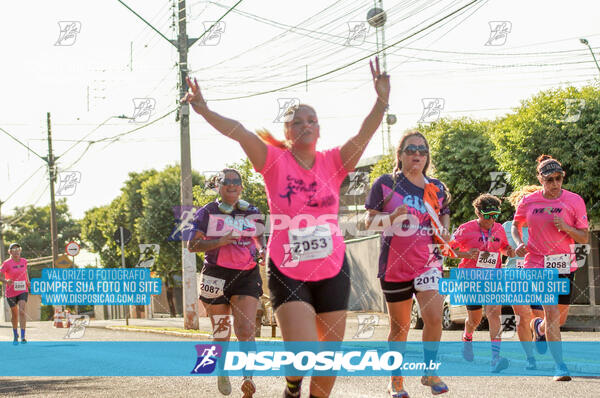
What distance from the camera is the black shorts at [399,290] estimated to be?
6.59 meters

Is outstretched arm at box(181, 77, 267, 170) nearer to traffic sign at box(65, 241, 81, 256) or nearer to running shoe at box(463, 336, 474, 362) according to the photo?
running shoe at box(463, 336, 474, 362)

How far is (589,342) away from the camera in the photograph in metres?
14.4

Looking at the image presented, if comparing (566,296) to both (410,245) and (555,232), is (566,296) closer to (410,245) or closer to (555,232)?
(555,232)

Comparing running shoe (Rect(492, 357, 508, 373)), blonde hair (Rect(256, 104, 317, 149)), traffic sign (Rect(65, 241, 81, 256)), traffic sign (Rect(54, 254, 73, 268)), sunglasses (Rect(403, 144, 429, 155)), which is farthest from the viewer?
traffic sign (Rect(54, 254, 73, 268))

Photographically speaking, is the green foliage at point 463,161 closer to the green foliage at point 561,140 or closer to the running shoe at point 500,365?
the green foliage at point 561,140

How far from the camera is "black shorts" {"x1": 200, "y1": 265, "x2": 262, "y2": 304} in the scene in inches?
319

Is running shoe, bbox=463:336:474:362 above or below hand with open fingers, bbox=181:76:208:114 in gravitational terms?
below

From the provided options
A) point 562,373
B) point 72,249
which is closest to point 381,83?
point 562,373

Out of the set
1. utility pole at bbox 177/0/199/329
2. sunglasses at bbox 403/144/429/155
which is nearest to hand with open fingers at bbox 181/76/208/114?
sunglasses at bbox 403/144/429/155

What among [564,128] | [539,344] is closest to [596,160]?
[564,128]

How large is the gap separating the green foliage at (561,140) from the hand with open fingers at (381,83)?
18.5 m

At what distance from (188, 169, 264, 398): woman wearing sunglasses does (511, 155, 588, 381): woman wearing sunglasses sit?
2777 millimetres

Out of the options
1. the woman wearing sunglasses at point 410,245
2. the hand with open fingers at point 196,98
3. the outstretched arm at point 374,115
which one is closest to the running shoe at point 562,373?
the woman wearing sunglasses at point 410,245

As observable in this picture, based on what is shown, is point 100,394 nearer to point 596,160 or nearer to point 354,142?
point 354,142
